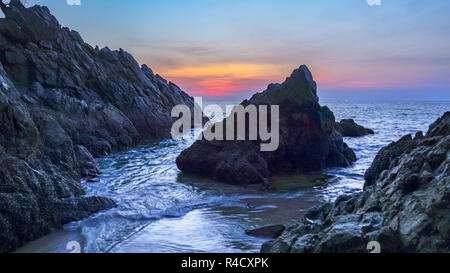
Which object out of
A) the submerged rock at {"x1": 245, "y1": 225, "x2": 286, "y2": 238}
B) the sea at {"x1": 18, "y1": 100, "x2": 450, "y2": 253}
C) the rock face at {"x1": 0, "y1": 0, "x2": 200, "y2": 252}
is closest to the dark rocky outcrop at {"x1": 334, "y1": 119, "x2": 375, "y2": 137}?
the sea at {"x1": 18, "y1": 100, "x2": 450, "y2": 253}

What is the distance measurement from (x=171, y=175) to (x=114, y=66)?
22.3m

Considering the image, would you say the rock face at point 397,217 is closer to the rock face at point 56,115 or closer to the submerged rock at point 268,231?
the submerged rock at point 268,231

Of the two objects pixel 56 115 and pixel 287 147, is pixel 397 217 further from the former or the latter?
pixel 56 115

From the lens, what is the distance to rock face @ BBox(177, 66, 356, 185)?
13844 mm

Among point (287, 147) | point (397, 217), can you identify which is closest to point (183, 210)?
point (397, 217)

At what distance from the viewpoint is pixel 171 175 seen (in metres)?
14.7

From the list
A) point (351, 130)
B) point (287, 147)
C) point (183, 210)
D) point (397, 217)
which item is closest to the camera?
point (397, 217)

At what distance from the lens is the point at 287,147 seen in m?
15.2

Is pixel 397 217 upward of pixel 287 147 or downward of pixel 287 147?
upward

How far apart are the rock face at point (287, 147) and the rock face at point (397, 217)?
25.4ft

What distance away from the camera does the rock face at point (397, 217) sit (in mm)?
3727

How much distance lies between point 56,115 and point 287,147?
14.5 meters

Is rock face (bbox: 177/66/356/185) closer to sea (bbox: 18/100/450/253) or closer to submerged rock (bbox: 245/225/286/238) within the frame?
sea (bbox: 18/100/450/253)
